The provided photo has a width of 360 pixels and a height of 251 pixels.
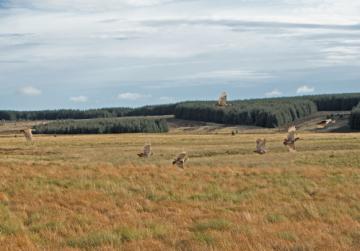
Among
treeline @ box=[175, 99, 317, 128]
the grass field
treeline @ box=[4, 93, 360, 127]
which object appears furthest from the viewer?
treeline @ box=[4, 93, 360, 127]

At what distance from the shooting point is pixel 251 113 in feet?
554

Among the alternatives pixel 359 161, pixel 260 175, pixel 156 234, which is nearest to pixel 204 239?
pixel 156 234

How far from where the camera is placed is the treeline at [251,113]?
545ft

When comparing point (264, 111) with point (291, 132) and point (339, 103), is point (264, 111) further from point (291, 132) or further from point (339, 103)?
point (291, 132)

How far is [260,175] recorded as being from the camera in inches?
890

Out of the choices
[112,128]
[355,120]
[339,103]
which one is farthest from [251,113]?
[355,120]

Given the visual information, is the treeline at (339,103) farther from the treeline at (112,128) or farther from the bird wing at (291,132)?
the bird wing at (291,132)

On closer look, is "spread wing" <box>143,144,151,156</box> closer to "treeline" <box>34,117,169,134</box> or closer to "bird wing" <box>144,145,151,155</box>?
"bird wing" <box>144,145,151,155</box>

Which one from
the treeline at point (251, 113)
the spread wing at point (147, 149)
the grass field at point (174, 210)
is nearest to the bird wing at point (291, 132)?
the spread wing at point (147, 149)

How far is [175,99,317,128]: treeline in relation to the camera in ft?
545

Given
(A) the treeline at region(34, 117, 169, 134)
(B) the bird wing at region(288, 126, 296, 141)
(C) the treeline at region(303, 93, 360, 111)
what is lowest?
(A) the treeline at region(34, 117, 169, 134)

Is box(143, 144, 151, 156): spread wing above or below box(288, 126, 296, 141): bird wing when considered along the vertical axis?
below

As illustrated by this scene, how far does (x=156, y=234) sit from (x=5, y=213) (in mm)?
3528

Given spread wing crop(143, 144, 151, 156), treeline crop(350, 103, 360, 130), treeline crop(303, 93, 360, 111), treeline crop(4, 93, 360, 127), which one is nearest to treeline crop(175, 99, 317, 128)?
treeline crop(4, 93, 360, 127)
